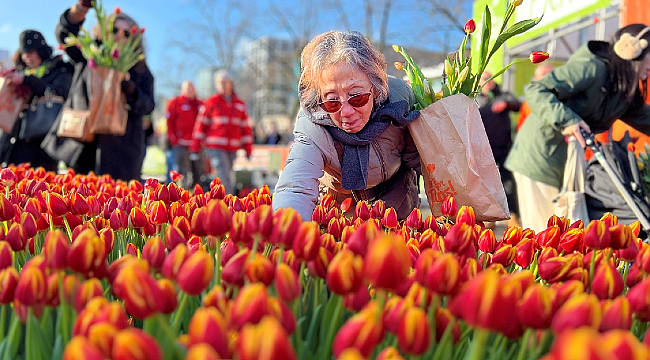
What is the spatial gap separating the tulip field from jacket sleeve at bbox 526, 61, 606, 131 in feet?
7.40

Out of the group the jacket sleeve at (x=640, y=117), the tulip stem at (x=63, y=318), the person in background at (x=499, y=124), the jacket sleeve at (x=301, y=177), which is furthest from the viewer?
the person in background at (x=499, y=124)

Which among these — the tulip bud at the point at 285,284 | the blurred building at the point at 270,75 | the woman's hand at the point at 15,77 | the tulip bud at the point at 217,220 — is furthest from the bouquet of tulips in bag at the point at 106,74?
the blurred building at the point at 270,75

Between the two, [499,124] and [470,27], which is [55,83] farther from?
[499,124]

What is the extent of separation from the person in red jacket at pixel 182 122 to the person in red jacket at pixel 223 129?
0.96 meters

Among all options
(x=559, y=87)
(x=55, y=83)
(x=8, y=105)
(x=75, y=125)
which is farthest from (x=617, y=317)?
(x=55, y=83)

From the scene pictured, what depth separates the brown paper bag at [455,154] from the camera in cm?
183

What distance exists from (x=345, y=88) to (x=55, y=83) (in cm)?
369

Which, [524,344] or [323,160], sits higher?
[323,160]

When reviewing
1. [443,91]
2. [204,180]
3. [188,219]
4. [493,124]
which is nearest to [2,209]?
[188,219]

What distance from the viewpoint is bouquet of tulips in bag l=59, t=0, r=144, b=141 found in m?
3.74

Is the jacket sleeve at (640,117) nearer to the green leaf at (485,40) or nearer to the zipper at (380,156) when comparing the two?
the green leaf at (485,40)

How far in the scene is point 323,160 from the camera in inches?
73.8

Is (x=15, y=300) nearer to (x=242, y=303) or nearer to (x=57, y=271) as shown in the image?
(x=57, y=271)

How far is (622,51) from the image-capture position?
126 inches
